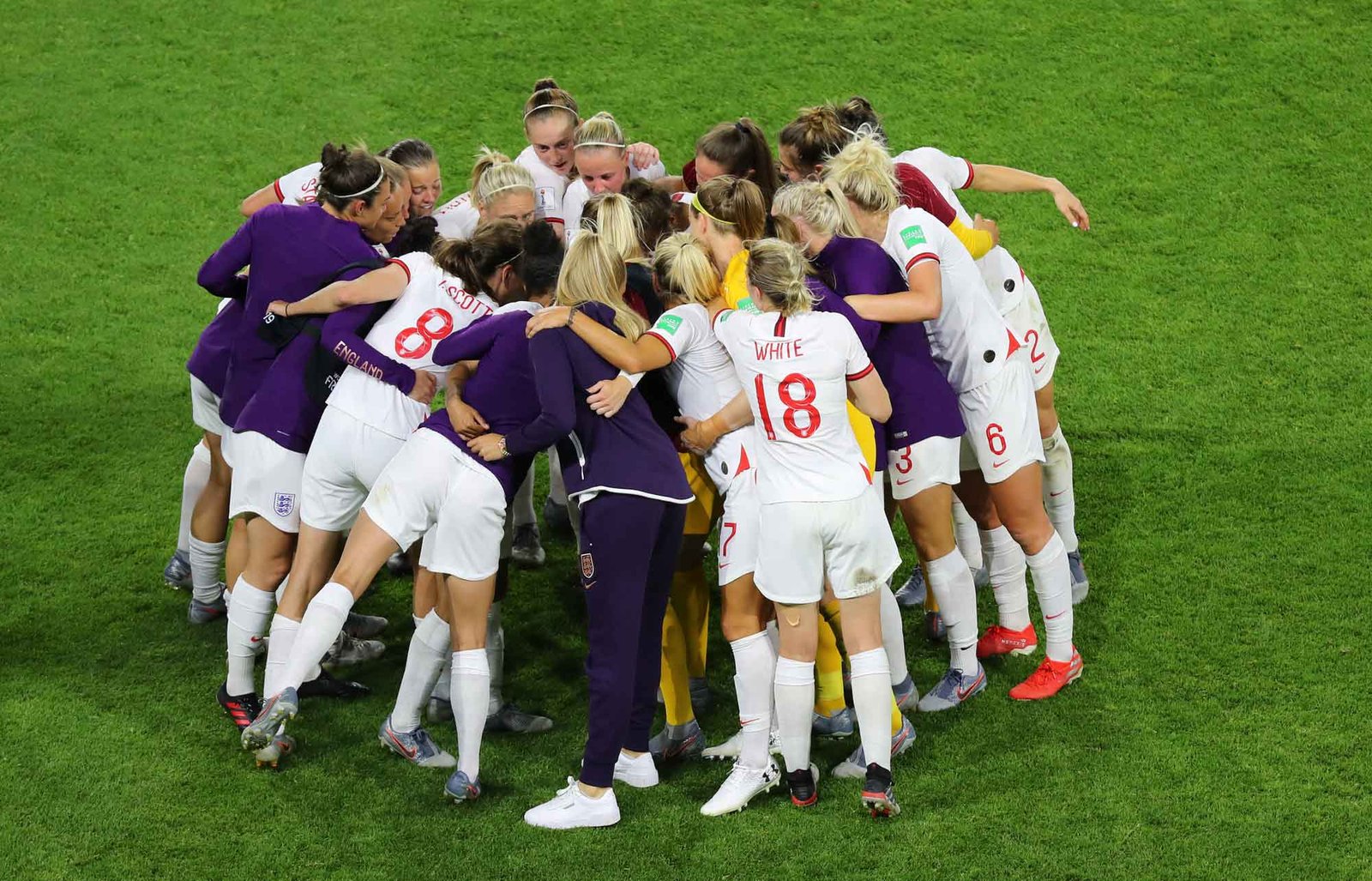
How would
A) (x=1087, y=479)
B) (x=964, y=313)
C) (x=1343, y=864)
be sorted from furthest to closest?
1. (x=1087, y=479)
2. (x=964, y=313)
3. (x=1343, y=864)

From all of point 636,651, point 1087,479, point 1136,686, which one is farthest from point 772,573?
point 1087,479

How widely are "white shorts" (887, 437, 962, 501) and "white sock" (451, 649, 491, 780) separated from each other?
157 centimetres

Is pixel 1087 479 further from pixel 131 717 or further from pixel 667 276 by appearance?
pixel 131 717

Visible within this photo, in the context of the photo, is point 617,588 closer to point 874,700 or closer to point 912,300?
point 874,700

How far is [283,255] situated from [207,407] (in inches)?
43.5

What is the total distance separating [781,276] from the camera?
175 inches

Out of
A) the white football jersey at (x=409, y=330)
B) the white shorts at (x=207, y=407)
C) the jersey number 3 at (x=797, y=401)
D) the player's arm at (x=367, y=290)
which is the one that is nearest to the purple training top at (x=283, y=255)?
the player's arm at (x=367, y=290)

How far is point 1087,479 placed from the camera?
7.16m

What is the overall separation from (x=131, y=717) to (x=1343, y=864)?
4155 millimetres

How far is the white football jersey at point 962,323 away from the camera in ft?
16.8

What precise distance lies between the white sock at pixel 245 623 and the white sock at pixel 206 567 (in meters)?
0.97

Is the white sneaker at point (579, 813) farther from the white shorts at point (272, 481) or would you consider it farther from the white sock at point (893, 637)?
the white shorts at point (272, 481)

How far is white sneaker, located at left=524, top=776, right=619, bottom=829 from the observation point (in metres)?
4.67

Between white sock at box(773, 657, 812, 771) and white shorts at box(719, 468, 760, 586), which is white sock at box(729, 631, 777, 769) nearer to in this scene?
white sock at box(773, 657, 812, 771)
